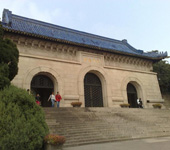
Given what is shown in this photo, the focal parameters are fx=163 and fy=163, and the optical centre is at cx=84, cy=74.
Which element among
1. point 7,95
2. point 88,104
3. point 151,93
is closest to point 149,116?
point 88,104

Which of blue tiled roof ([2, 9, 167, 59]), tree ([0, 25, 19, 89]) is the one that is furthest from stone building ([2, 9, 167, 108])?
tree ([0, 25, 19, 89])

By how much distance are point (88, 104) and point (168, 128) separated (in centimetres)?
630

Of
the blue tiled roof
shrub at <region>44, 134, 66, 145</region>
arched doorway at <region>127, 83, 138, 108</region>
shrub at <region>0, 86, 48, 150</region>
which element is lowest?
shrub at <region>44, 134, 66, 145</region>

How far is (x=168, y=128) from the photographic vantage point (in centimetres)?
911

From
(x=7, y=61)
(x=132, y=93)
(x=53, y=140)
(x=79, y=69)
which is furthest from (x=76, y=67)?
(x=53, y=140)

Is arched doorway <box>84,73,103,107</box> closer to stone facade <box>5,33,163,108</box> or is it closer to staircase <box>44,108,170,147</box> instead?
stone facade <box>5,33,163,108</box>

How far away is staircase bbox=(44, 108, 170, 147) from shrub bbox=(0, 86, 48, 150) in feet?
4.90

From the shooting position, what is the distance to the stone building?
11.6m

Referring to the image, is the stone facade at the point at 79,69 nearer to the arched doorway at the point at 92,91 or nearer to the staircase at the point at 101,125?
the arched doorway at the point at 92,91

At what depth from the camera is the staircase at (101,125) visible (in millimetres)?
6588

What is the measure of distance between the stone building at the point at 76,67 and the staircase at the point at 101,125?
314 centimetres

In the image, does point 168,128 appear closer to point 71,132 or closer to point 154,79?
point 71,132

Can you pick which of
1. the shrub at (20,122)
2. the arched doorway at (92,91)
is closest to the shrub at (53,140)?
the shrub at (20,122)

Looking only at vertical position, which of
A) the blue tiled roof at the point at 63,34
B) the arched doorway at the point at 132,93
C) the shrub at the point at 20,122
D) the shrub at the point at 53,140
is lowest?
the shrub at the point at 53,140
